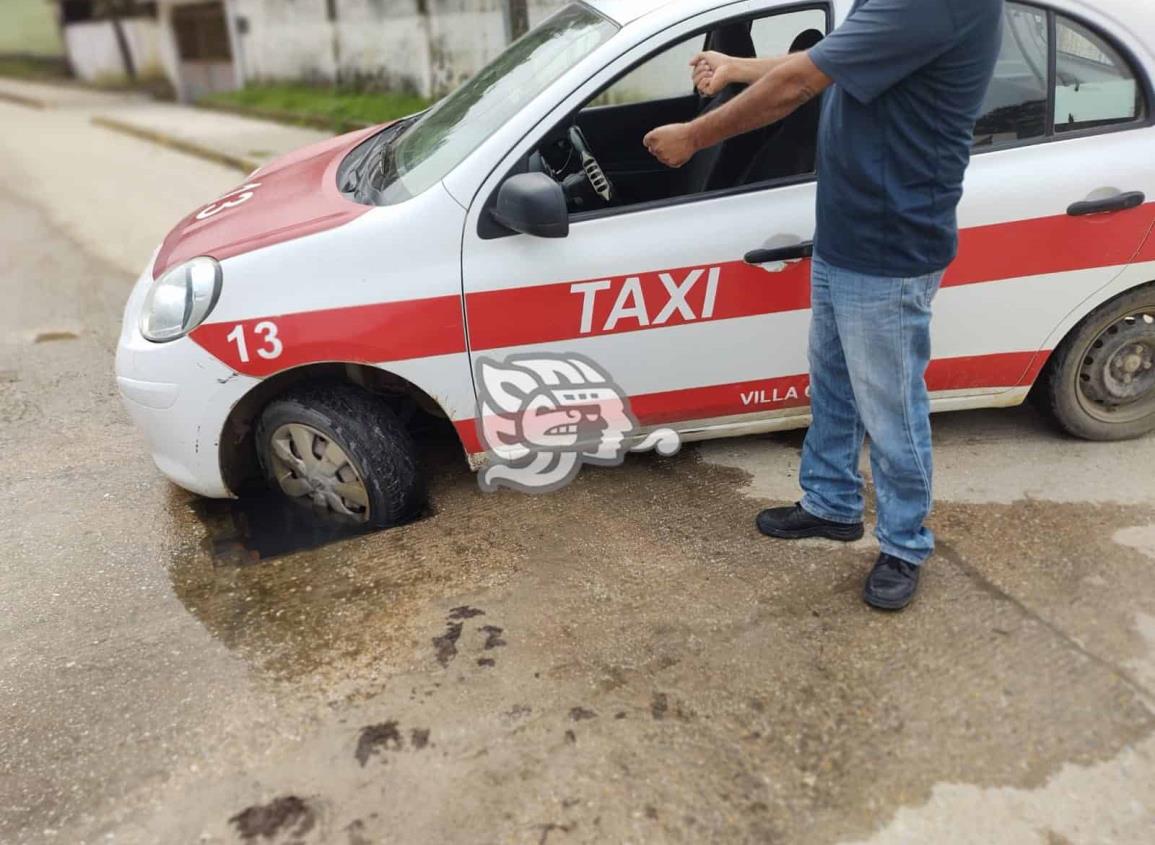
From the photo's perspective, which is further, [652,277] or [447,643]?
A: [652,277]

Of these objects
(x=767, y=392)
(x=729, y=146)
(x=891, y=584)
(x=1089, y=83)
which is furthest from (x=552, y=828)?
(x=1089, y=83)

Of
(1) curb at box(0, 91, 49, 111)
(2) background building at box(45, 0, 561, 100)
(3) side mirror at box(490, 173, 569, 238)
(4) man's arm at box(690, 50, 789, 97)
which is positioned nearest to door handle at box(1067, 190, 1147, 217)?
(4) man's arm at box(690, 50, 789, 97)

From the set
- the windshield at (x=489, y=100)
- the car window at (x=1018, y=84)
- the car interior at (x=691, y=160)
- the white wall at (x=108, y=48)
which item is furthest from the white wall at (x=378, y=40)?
the white wall at (x=108, y=48)

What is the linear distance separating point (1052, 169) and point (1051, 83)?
0.28 metres

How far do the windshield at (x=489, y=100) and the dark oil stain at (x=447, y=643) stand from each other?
132 centimetres

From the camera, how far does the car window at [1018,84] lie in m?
2.91

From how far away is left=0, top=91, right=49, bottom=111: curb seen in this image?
62.7ft

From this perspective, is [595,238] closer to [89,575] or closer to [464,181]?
[464,181]

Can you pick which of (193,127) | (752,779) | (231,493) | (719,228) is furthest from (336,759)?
(193,127)

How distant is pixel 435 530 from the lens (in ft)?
10.4

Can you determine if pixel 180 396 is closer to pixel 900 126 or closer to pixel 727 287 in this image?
pixel 727 287

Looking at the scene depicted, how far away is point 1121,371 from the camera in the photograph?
3367mm

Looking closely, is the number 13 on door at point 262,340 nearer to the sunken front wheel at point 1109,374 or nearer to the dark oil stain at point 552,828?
the dark oil stain at point 552,828

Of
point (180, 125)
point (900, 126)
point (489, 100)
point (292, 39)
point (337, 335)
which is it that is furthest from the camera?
point (292, 39)
